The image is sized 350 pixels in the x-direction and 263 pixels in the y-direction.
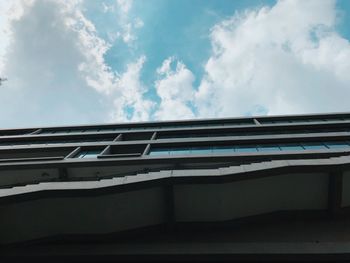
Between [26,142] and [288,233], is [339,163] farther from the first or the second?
[26,142]

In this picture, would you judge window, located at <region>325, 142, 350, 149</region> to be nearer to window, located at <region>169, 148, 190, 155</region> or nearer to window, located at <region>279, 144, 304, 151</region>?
window, located at <region>279, 144, 304, 151</region>

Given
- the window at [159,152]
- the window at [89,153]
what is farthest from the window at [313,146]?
the window at [89,153]

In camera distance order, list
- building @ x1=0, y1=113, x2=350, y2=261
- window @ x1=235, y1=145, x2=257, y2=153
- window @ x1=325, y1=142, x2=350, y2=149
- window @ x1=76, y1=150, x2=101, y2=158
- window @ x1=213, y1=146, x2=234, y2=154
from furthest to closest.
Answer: window @ x1=76, y1=150, x2=101, y2=158 → window @ x1=213, y1=146, x2=234, y2=154 → window @ x1=235, y1=145, x2=257, y2=153 → window @ x1=325, y1=142, x2=350, y2=149 → building @ x1=0, y1=113, x2=350, y2=261

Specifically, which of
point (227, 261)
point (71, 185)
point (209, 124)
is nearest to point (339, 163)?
point (227, 261)

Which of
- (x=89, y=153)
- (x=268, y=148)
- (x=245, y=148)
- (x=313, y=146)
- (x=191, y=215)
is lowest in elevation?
(x=191, y=215)

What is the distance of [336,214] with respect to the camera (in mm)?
10242

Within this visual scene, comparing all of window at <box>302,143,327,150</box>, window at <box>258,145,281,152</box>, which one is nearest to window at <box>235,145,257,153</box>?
window at <box>258,145,281,152</box>

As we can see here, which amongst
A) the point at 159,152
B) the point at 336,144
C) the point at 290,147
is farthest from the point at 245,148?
the point at 336,144

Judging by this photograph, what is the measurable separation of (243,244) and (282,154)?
7574 millimetres

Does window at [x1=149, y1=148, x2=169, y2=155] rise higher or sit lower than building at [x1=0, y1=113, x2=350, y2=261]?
higher

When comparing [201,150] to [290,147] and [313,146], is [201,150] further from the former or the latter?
[313,146]

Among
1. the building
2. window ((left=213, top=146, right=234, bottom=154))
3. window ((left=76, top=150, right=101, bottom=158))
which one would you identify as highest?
window ((left=76, top=150, right=101, bottom=158))

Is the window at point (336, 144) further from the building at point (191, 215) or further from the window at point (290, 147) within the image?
the building at point (191, 215)

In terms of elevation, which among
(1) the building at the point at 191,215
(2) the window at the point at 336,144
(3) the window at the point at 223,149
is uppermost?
(3) the window at the point at 223,149
